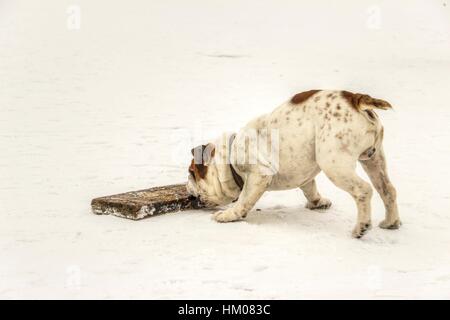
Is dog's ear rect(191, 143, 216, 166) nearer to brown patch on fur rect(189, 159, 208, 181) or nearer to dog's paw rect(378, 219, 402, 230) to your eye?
brown patch on fur rect(189, 159, 208, 181)

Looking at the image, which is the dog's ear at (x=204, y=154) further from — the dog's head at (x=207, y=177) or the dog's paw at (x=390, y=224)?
the dog's paw at (x=390, y=224)

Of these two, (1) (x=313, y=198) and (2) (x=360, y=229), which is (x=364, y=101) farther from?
(1) (x=313, y=198)

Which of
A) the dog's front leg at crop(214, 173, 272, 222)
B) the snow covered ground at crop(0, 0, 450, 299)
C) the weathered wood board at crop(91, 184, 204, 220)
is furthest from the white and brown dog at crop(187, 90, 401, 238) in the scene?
the snow covered ground at crop(0, 0, 450, 299)

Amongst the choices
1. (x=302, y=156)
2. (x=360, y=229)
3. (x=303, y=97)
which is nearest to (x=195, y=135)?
(x=303, y=97)

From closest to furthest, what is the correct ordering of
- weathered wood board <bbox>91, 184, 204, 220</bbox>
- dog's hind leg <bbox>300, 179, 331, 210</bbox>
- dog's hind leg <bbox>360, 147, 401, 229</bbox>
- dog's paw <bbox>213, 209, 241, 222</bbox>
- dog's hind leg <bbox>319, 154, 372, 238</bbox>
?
dog's hind leg <bbox>319, 154, 372, 238</bbox>, dog's hind leg <bbox>360, 147, 401, 229</bbox>, dog's paw <bbox>213, 209, 241, 222</bbox>, weathered wood board <bbox>91, 184, 204, 220</bbox>, dog's hind leg <bbox>300, 179, 331, 210</bbox>

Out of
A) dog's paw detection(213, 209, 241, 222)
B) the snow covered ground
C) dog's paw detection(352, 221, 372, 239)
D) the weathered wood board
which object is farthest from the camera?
the weathered wood board

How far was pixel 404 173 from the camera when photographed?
22.7 feet

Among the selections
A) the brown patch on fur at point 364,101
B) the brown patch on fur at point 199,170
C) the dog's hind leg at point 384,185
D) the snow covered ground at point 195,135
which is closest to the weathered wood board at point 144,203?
the snow covered ground at point 195,135


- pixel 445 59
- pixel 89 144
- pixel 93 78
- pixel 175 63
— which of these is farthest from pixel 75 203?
pixel 445 59

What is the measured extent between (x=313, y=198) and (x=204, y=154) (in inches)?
41.8

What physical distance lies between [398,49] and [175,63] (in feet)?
15.5

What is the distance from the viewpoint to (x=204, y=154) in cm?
530

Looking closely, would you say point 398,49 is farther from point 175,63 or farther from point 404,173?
point 404,173

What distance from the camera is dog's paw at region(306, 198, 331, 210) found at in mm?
5648
